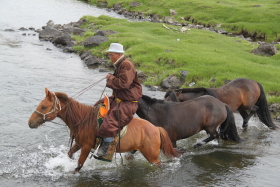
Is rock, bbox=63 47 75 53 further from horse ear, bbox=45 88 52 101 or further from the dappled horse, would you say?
horse ear, bbox=45 88 52 101

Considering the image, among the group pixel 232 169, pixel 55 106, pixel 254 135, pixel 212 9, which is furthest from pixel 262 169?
pixel 212 9

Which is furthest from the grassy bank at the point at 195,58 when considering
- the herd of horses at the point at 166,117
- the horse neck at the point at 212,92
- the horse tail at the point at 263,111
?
→ the horse neck at the point at 212,92

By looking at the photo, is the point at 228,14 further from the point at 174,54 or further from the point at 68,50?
the point at 174,54

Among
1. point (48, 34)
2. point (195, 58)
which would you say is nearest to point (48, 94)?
point (195, 58)

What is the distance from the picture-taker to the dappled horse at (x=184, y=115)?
31.1ft

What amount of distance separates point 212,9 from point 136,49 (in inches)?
1106

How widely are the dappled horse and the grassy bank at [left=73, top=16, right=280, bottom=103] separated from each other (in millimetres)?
5401

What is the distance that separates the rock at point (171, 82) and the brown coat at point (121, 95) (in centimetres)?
921

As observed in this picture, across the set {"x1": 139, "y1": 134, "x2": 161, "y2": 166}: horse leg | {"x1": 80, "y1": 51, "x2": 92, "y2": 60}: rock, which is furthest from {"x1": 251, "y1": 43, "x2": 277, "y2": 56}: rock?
{"x1": 139, "y1": 134, "x2": 161, "y2": 166}: horse leg

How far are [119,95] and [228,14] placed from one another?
40349mm

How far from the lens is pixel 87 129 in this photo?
7.95 metres

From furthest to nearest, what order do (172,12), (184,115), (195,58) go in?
(172,12), (195,58), (184,115)

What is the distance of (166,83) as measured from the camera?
17359mm

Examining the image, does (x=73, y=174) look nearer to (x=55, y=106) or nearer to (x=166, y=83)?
(x=55, y=106)
